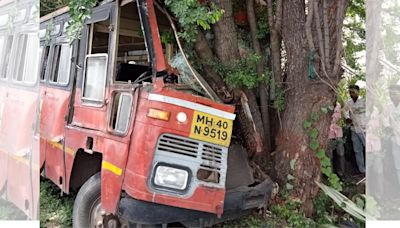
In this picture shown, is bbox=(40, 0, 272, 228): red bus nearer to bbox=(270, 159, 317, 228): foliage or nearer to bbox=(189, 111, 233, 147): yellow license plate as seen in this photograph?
bbox=(189, 111, 233, 147): yellow license plate

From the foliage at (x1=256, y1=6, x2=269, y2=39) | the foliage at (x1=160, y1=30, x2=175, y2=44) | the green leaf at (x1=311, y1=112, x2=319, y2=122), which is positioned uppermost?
the foliage at (x1=256, y1=6, x2=269, y2=39)

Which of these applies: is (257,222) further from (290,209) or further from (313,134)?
(313,134)

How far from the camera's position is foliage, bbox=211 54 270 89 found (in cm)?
427

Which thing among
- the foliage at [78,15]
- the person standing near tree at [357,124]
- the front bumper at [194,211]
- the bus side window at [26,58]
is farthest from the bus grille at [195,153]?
the person standing near tree at [357,124]

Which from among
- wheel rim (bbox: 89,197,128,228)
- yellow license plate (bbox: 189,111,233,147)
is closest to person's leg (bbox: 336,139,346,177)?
yellow license plate (bbox: 189,111,233,147)

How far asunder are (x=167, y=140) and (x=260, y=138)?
1.56 metres

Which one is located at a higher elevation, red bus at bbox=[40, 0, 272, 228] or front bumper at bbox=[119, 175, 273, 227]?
red bus at bbox=[40, 0, 272, 228]

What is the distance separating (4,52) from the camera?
3.96 metres

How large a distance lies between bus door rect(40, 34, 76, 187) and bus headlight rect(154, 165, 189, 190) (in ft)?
5.47

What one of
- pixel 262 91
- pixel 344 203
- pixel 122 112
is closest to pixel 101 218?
pixel 122 112

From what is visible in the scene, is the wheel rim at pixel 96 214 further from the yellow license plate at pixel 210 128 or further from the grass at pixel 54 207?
the yellow license plate at pixel 210 128

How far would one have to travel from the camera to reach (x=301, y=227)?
432cm

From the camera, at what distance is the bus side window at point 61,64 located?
4.86 metres

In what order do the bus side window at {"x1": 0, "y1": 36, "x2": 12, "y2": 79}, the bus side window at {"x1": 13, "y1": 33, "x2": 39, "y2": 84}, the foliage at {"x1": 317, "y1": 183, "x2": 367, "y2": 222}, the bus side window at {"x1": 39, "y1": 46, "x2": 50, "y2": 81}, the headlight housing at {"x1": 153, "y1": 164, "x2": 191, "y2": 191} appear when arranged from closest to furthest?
the headlight housing at {"x1": 153, "y1": 164, "x2": 191, "y2": 191}
the bus side window at {"x1": 0, "y1": 36, "x2": 12, "y2": 79}
the bus side window at {"x1": 13, "y1": 33, "x2": 39, "y2": 84}
the foliage at {"x1": 317, "y1": 183, "x2": 367, "y2": 222}
the bus side window at {"x1": 39, "y1": 46, "x2": 50, "y2": 81}
